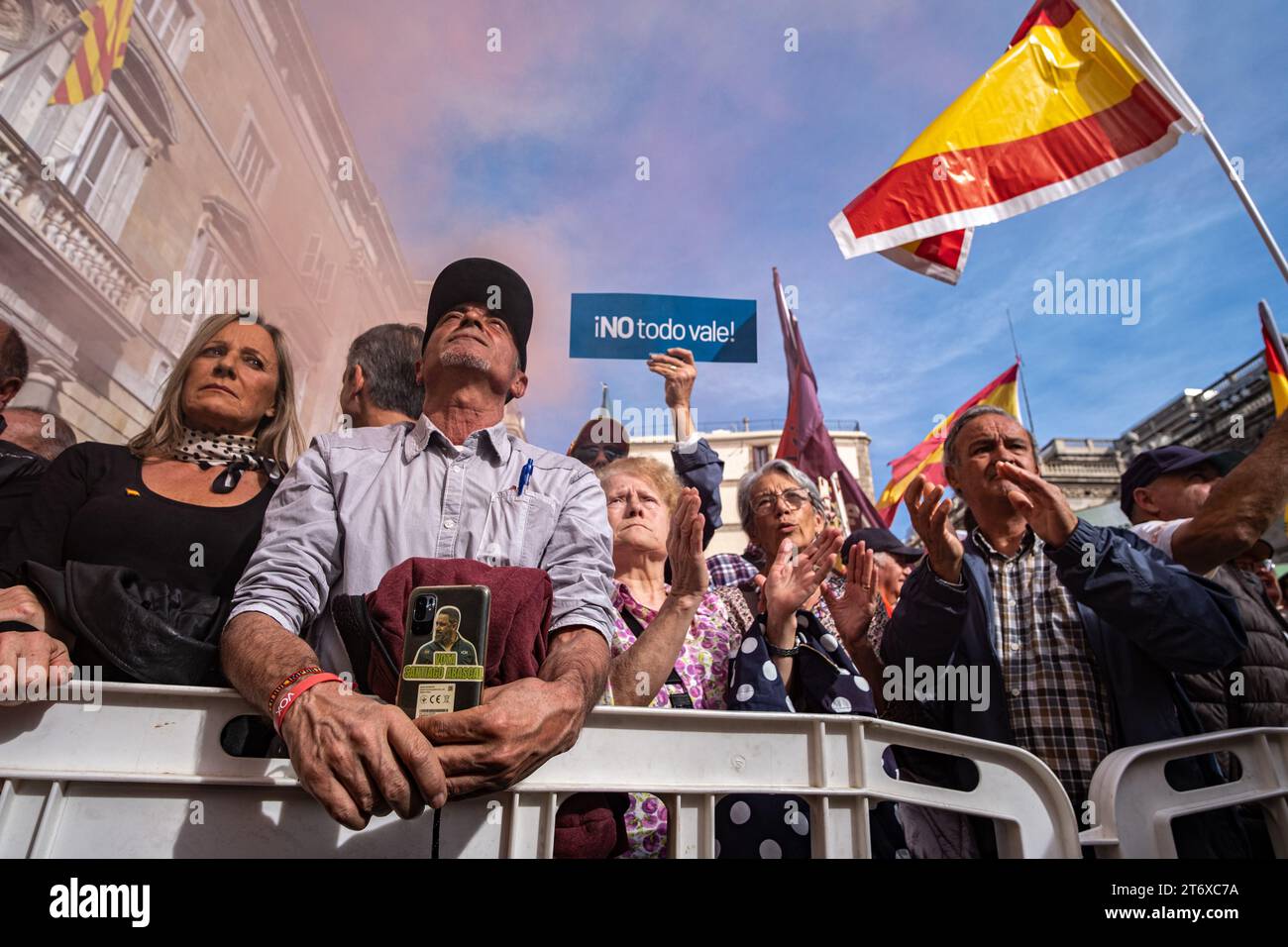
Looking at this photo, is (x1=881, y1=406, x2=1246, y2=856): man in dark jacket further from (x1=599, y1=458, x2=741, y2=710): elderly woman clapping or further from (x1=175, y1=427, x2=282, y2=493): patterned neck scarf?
(x1=175, y1=427, x2=282, y2=493): patterned neck scarf

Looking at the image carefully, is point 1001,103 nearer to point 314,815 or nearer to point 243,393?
point 243,393

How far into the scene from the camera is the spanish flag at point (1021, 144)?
13.3 feet

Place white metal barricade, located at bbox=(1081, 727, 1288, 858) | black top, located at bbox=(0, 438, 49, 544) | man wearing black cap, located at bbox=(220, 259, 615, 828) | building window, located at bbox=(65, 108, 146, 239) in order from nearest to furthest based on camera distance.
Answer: man wearing black cap, located at bbox=(220, 259, 615, 828) < white metal barricade, located at bbox=(1081, 727, 1288, 858) < black top, located at bbox=(0, 438, 49, 544) < building window, located at bbox=(65, 108, 146, 239)

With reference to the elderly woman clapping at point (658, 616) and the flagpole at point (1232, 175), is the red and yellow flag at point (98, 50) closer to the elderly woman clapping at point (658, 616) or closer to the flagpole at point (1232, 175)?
the elderly woman clapping at point (658, 616)

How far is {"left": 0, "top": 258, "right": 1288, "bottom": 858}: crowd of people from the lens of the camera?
1.30 m

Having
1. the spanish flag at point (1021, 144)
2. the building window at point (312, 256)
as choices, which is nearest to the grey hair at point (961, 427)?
the spanish flag at point (1021, 144)

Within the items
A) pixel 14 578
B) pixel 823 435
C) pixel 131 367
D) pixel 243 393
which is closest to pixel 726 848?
pixel 14 578

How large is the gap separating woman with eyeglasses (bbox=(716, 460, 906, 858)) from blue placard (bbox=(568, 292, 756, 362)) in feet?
4.56

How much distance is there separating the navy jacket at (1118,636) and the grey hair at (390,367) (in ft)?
6.46

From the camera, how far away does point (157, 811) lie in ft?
3.98

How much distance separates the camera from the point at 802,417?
641 centimetres

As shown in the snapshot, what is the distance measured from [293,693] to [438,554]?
528mm
